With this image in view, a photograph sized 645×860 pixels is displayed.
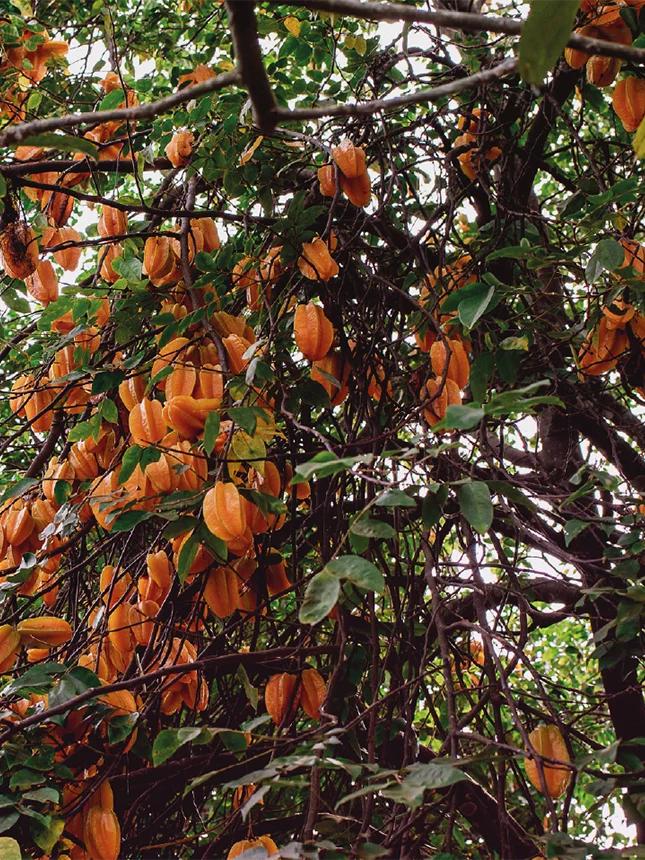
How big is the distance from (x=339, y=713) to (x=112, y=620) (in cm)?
54

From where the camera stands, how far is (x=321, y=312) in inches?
67.6

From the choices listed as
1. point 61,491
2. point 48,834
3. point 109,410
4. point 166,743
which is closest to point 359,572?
point 166,743

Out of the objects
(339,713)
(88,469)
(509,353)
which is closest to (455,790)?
(339,713)

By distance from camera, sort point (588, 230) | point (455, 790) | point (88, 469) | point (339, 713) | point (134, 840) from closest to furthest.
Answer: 1. point (455, 790)
2. point (588, 230)
3. point (134, 840)
4. point (339, 713)
5. point (88, 469)

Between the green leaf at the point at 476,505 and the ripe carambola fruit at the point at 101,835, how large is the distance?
0.88 meters

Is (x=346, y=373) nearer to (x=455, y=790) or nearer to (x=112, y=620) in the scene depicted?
(x=112, y=620)

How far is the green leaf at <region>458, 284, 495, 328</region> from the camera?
129 centimetres

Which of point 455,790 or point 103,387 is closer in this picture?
point 455,790

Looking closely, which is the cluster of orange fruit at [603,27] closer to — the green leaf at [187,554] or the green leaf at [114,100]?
the green leaf at [114,100]

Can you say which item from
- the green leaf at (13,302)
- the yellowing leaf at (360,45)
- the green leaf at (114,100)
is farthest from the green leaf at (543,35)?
the yellowing leaf at (360,45)

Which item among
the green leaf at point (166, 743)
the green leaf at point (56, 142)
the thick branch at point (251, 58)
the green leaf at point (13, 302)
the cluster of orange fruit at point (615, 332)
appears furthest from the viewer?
the green leaf at point (13, 302)

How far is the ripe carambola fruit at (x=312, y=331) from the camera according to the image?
1.70 metres

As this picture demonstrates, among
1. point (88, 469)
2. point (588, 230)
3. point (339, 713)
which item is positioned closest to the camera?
point (588, 230)

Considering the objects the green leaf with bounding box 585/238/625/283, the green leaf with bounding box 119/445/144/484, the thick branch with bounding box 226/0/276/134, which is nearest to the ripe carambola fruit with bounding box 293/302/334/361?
the green leaf with bounding box 119/445/144/484
